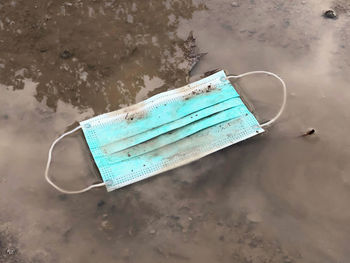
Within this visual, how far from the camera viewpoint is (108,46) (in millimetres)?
3367

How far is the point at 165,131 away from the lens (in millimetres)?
2820

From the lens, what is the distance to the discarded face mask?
2.68m

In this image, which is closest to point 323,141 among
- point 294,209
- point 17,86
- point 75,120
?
point 294,209

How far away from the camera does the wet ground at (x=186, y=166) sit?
8.23 feet

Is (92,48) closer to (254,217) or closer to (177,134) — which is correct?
(177,134)

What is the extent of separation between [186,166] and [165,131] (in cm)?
32

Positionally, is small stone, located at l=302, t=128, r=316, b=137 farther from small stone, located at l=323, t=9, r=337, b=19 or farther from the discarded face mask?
small stone, located at l=323, t=9, r=337, b=19

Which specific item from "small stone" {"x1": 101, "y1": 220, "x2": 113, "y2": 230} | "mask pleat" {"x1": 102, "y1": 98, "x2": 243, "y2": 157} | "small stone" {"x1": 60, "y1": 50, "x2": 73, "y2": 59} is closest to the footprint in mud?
"mask pleat" {"x1": 102, "y1": 98, "x2": 243, "y2": 157}

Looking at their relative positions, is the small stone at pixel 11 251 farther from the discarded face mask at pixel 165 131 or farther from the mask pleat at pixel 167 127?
the mask pleat at pixel 167 127

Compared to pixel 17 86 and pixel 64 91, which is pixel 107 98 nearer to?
pixel 64 91

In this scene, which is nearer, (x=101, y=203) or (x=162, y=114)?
(x=101, y=203)

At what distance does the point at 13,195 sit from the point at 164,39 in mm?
1920

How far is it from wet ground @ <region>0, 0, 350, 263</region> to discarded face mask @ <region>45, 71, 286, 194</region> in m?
0.10

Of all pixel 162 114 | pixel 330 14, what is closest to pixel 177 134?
pixel 162 114
